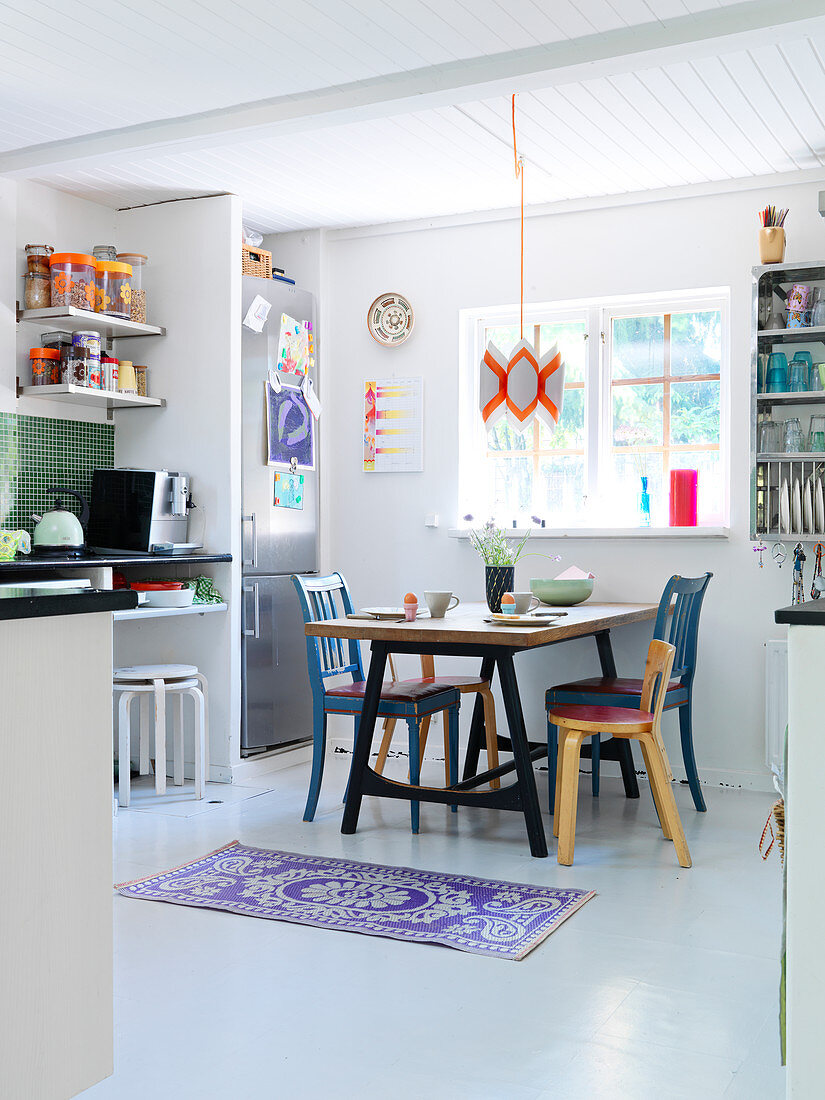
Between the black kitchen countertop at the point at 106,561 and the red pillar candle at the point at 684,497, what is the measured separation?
1.94 meters

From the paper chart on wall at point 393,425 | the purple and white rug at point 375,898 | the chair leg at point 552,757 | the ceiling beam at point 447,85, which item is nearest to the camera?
the purple and white rug at point 375,898

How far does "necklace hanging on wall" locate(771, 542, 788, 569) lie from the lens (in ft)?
15.0

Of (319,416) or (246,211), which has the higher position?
(246,211)

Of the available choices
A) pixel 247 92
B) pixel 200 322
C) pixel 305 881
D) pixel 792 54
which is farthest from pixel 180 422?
pixel 792 54

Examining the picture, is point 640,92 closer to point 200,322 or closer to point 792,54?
point 792,54

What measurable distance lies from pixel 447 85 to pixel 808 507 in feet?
6.86

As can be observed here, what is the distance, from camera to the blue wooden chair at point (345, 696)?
149 inches

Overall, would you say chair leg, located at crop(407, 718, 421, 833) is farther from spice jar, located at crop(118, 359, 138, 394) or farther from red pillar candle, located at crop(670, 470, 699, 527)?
spice jar, located at crop(118, 359, 138, 394)

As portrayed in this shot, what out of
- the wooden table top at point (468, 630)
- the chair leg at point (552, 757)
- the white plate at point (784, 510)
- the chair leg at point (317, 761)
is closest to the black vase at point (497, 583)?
the wooden table top at point (468, 630)

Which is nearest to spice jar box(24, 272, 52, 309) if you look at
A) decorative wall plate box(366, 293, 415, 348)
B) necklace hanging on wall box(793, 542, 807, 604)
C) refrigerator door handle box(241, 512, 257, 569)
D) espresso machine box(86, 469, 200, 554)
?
espresso machine box(86, 469, 200, 554)

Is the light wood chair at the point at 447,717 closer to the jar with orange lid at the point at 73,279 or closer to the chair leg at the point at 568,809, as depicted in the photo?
the chair leg at the point at 568,809

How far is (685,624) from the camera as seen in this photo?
420 centimetres

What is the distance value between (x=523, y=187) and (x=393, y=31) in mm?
1639

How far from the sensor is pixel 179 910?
121 inches
